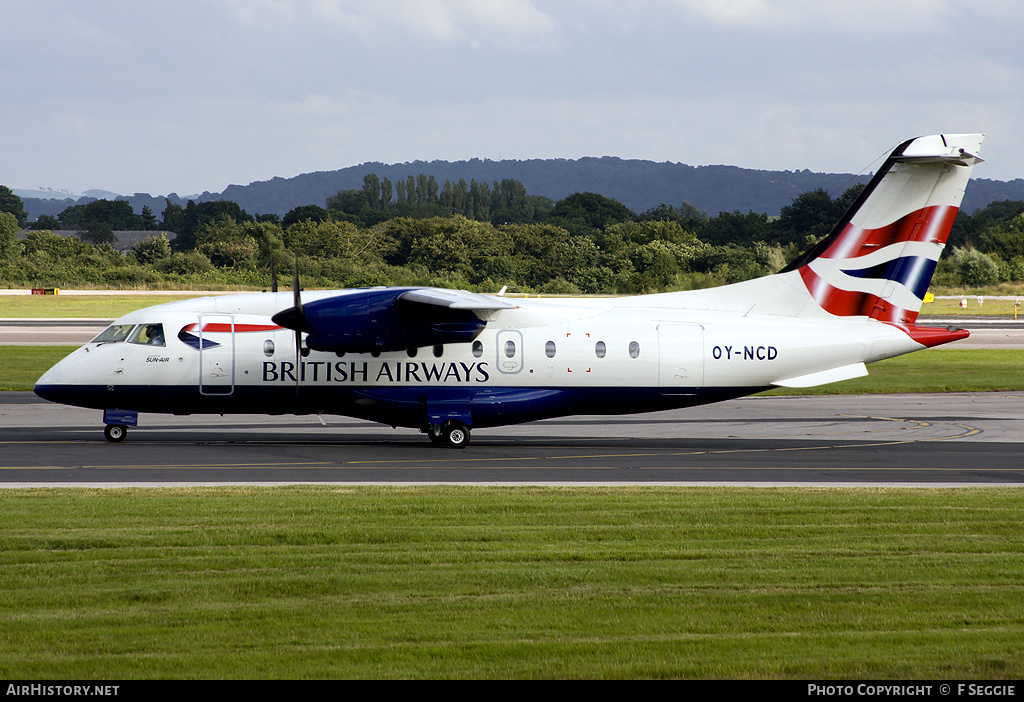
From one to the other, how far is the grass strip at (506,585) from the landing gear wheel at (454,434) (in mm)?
6196

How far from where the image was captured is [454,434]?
20.9 metres

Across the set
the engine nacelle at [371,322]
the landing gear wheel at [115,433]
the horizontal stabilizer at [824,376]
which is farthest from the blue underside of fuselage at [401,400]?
the engine nacelle at [371,322]

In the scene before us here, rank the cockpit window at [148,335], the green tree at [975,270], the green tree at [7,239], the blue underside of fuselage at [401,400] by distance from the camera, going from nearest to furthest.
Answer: the blue underside of fuselage at [401,400]
the cockpit window at [148,335]
the green tree at [975,270]
the green tree at [7,239]

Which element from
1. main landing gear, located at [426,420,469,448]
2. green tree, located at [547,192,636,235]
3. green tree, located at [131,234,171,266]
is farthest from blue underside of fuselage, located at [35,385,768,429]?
green tree, located at [547,192,636,235]

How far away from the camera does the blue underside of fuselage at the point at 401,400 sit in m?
20.4

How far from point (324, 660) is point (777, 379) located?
1608 centimetres

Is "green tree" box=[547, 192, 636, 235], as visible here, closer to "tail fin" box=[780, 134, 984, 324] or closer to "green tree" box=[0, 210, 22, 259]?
"green tree" box=[0, 210, 22, 259]

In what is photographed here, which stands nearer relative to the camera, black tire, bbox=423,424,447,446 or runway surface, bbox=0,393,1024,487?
runway surface, bbox=0,393,1024,487

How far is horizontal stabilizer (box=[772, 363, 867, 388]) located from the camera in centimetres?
2097

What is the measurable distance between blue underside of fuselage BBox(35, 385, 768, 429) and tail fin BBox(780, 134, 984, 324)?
3.10 metres

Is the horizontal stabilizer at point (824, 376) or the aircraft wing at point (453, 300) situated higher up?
the aircraft wing at point (453, 300)

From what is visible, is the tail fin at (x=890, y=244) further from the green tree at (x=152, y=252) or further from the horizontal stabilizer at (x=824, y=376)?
the green tree at (x=152, y=252)
